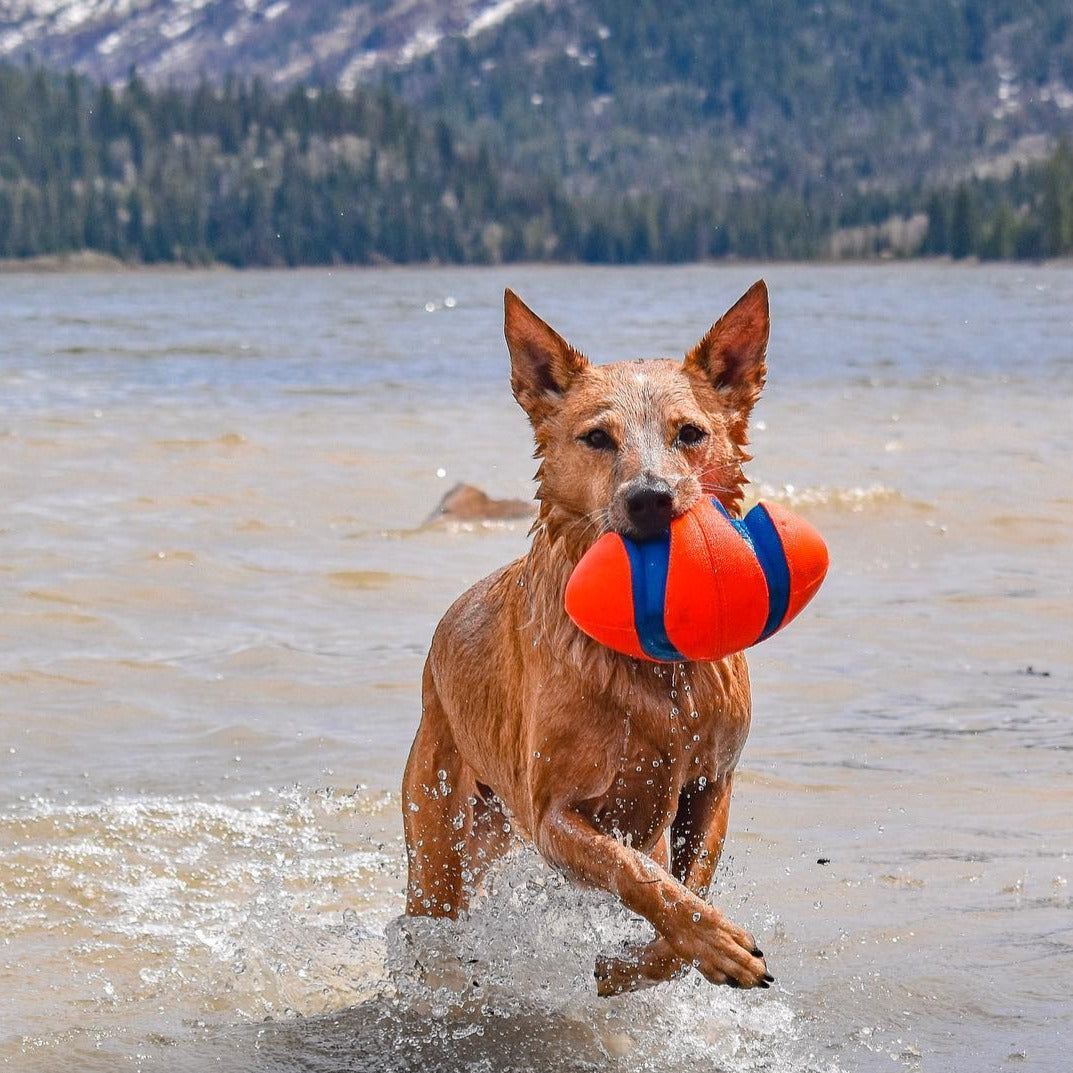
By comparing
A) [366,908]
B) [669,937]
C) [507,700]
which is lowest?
[366,908]

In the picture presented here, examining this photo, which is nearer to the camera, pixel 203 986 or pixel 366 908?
pixel 203 986

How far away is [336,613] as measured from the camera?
13.0 metres

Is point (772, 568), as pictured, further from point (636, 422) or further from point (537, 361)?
point (537, 361)

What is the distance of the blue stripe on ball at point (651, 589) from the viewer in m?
5.22

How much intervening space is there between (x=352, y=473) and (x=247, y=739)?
37.1 ft

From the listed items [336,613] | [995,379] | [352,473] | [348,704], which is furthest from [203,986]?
[995,379]

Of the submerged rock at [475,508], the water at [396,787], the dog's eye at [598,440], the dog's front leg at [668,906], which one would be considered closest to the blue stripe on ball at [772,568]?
the dog's eye at [598,440]

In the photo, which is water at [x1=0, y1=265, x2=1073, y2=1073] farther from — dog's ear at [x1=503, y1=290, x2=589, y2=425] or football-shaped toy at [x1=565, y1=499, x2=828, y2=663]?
dog's ear at [x1=503, y1=290, x2=589, y2=425]

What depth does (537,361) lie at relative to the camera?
600cm

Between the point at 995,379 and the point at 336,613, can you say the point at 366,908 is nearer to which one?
the point at 336,613

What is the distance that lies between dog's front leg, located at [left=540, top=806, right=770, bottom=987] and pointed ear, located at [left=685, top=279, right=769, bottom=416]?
62.5 inches

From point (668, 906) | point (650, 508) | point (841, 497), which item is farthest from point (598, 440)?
point (841, 497)

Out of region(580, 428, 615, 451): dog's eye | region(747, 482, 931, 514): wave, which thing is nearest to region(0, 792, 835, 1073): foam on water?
region(580, 428, 615, 451): dog's eye

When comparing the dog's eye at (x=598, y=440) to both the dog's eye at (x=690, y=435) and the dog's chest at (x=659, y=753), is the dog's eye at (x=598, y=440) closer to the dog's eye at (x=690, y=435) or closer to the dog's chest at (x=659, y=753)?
the dog's eye at (x=690, y=435)
